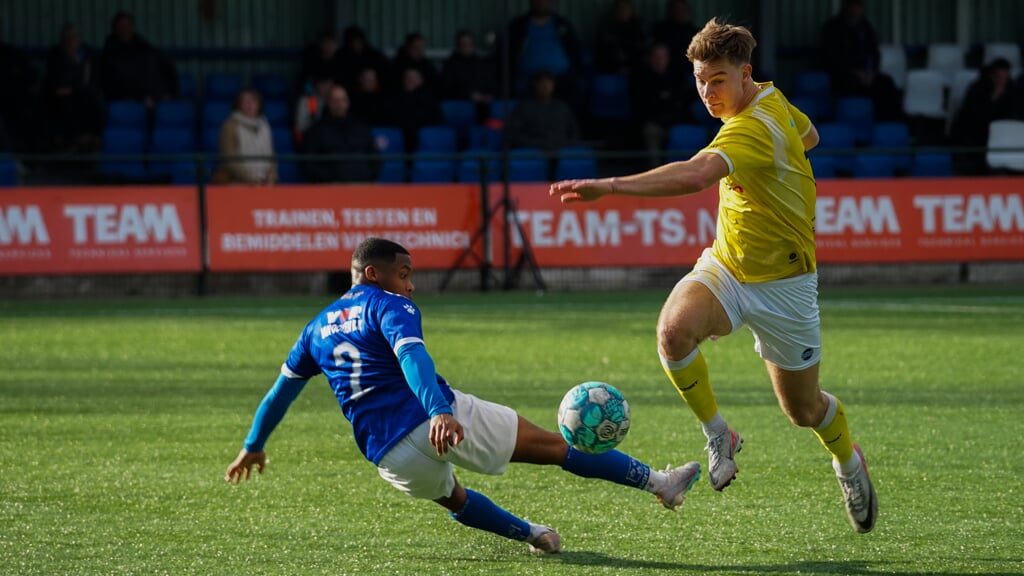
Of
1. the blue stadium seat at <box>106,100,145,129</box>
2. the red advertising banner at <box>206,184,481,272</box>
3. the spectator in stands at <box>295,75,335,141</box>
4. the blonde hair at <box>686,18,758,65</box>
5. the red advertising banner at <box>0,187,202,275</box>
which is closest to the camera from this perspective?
the blonde hair at <box>686,18,758,65</box>

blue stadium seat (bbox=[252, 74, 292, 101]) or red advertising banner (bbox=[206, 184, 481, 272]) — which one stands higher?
blue stadium seat (bbox=[252, 74, 292, 101])

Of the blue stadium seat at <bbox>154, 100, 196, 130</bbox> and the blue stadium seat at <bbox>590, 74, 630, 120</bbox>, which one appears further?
the blue stadium seat at <bbox>590, 74, 630, 120</bbox>

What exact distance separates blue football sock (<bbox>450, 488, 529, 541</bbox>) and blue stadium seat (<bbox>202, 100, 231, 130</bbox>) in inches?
611

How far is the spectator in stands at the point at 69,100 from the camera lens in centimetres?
1933

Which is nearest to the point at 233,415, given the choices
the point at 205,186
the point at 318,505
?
the point at 318,505

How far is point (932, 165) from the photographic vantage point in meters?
18.0

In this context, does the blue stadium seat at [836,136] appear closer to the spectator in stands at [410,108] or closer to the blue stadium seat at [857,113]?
the blue stadium seat at [857,113]

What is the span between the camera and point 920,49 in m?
24.0

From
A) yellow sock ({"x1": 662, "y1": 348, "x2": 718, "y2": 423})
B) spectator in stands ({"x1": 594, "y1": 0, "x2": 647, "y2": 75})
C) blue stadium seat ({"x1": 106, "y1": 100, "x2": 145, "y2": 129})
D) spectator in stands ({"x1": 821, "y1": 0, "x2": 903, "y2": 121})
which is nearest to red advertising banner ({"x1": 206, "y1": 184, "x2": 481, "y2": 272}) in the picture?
blue stadium seat ({"x1": 106, "y1": 100, "x2": 145, "y2": 129})

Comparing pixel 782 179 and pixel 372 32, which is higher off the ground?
pixel 372 32

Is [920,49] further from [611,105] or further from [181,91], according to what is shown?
[181,91]

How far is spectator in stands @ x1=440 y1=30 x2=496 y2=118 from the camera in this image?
20.8 metres

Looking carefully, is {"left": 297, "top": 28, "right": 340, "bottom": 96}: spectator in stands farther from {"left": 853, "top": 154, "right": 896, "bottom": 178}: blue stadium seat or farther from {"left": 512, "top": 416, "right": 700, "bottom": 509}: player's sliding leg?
{"left": 512, "top": 416, "right": 700, "bottom": 509}: player's sliding leg

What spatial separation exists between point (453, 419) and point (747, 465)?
2955 mm
